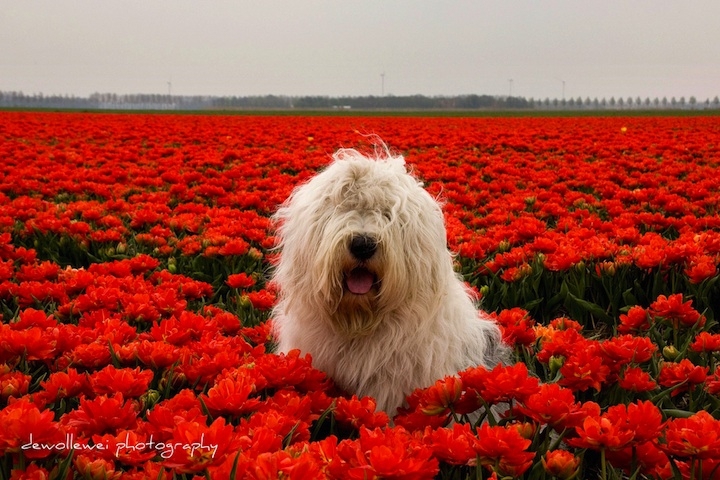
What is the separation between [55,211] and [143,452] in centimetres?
590

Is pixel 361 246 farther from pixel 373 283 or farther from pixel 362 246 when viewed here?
pixel 373 283

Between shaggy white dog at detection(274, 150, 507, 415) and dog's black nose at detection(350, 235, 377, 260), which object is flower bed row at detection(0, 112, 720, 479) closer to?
shaggy white dog at detection(274, 150, 507, 415)

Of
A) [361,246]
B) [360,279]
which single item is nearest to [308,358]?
[360,279]

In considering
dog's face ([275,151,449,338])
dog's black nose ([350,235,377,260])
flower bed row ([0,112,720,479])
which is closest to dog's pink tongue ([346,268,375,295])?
dog's face ([275,151,449,338])

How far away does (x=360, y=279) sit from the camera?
3.03 m

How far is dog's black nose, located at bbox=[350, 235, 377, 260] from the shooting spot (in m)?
2.88

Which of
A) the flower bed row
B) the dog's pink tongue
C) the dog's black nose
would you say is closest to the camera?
the flower bed row

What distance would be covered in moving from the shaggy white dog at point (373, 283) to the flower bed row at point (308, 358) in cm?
27

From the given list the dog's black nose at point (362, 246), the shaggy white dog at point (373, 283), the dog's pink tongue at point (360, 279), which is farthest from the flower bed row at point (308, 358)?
the dog's black nose at point (362, 246)

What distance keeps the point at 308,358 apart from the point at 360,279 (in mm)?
467

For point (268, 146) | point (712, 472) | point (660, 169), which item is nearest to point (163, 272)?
point (712, 472)

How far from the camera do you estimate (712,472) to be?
6.13 ft

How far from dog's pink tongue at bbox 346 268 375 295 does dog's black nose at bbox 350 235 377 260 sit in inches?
4.6

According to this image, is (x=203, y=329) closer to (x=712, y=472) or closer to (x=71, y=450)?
(x=71, y=450)
